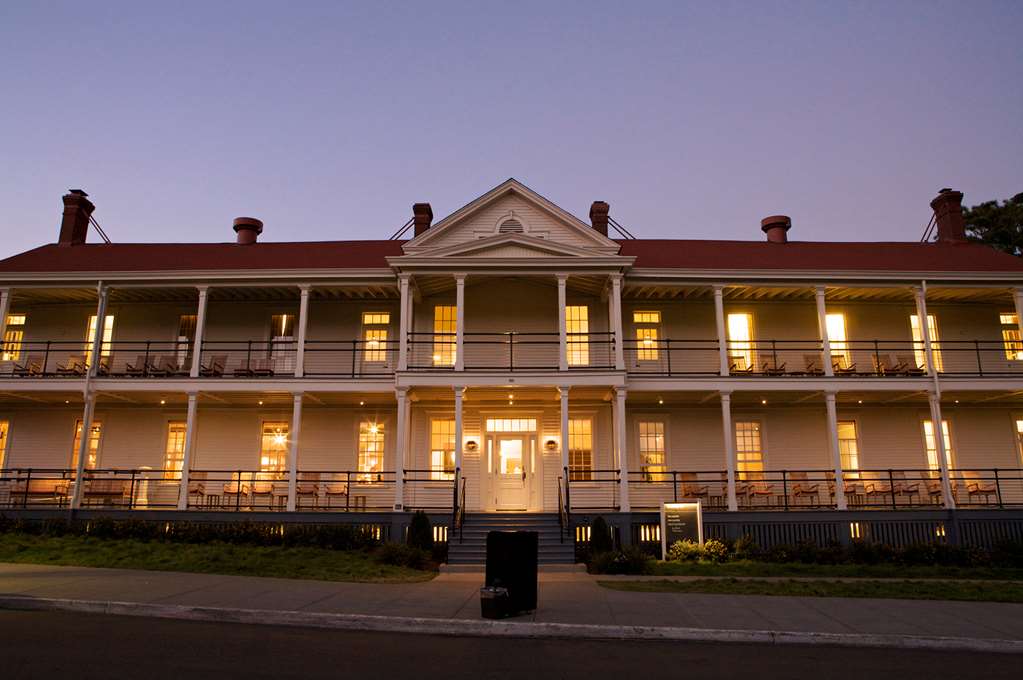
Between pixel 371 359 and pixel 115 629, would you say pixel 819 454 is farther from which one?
pixel 115 629

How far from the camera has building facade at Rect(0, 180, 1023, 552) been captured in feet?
62.6

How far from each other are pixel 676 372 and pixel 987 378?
7764 mm

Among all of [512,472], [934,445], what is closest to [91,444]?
[512,472]

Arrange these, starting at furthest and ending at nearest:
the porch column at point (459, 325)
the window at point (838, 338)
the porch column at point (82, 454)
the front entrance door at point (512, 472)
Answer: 1. the window at point (838, 338)
2. the front entrance door at point (512, 472)
3. the porch column at point (82, 454)
4. the porch column at point (459, 325)

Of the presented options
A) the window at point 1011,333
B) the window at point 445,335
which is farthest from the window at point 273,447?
the window at point 1011,333

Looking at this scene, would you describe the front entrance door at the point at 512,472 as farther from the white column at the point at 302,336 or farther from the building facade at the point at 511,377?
the white column at the point at 302,336

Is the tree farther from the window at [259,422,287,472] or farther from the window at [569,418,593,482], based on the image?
the window at [259,422,287,472]

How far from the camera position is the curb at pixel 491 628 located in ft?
29.8

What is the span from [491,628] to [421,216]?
1620 centimetres

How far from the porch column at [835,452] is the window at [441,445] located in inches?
381

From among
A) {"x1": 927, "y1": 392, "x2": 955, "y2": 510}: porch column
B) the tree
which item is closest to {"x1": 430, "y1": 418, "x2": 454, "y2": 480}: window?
{"x1": 927, "y1": 392, "x2": 955, "y2": 510}: porch column

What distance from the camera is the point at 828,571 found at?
15398 mm

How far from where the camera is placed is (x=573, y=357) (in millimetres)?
20672

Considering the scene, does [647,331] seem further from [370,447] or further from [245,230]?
[245,230]
